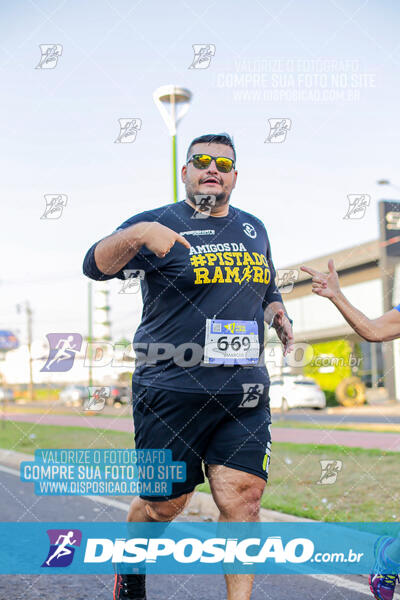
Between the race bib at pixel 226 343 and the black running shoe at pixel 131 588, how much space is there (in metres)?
1.09

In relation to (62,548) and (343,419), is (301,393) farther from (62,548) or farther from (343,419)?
(62,548)

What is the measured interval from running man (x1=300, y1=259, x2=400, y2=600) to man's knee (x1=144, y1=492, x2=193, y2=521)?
1.04 m

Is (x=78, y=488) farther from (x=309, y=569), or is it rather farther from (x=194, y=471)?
(x=194, y=471)

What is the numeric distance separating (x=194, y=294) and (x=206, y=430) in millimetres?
621

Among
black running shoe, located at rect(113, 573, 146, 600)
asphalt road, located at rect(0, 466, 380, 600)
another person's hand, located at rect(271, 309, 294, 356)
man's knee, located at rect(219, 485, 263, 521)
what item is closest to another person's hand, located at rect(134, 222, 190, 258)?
another person's hand, located at rect(271, 309, 294, 356)

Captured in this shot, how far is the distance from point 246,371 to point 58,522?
349 cm

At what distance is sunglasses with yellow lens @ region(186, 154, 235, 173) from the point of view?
3.49 m

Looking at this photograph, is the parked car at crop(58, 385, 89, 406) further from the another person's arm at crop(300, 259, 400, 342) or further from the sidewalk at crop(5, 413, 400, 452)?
the another person's arm at crop(300, 259, 400, 342)

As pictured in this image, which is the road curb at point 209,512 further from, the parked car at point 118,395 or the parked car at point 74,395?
the parked car at point 74,395

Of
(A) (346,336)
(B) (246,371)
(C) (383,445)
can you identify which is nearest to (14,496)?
(B) (246,371)

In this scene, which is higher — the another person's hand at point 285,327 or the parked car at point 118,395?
the another person's hand at point 285,327

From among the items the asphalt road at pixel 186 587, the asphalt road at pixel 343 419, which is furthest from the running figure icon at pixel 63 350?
the asphalt road at pixel 343 419

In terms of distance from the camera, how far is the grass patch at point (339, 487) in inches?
238

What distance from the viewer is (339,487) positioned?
7473mm
